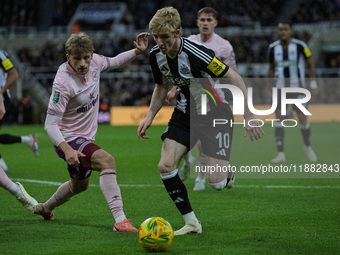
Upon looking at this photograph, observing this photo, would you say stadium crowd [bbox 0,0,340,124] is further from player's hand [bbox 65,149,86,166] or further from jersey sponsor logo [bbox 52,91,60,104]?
player's hand [bbox 65,149,86,166]

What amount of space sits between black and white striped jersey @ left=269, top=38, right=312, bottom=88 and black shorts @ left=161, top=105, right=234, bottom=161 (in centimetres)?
604

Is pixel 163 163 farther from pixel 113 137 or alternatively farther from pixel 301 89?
pixel 113 137

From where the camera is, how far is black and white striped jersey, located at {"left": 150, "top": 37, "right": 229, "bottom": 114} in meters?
5.71

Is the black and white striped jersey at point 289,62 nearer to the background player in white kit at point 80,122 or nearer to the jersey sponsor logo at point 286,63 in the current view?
the jersey sponsor logo at point 286,63

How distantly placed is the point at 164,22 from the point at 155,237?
1775mm

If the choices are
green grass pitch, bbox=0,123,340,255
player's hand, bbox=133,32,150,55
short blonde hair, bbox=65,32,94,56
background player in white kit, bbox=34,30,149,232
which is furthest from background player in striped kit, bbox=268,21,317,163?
short blonde hair, bbox=65,32,94,56

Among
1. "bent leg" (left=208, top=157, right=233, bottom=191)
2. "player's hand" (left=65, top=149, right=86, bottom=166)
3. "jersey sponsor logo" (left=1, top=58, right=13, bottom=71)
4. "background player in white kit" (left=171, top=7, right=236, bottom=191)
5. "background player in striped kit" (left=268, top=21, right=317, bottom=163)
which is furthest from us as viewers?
"background player in striped kit" (left=268, top=21, right=317, bottom=163)

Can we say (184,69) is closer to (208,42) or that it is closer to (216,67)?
(216,67)

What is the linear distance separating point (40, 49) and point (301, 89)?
70.7 feet

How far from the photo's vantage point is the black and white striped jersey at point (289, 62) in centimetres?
1192

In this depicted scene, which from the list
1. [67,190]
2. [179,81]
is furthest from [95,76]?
[67,190]

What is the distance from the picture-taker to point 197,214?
6.84 meters

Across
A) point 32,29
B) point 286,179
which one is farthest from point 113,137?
point 32,29

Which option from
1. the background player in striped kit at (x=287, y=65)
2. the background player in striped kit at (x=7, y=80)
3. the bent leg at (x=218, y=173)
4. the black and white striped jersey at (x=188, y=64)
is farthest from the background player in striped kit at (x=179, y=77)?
the background player in striped kit at (x=287, y=65)
